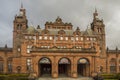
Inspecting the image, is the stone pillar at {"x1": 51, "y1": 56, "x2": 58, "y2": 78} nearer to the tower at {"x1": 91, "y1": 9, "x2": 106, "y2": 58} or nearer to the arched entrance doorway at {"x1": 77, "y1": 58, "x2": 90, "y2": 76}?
the arched entrance doorway at {"x1": 77, "y1": 58, "x2": 90, "y2": 76}

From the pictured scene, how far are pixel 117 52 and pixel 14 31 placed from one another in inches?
1468

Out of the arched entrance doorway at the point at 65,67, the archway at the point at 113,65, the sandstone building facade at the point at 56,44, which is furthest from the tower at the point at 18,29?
the archway at the point at 113,65

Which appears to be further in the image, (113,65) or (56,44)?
(113,65)

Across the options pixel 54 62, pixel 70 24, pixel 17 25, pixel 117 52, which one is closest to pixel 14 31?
pixel 17 25

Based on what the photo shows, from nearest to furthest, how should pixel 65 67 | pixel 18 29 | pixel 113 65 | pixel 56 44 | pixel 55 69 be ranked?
pixel 55 69, pixel 65 67, pixel 56 44, pixel 18 29, pixel 113 65

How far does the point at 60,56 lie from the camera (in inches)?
2709

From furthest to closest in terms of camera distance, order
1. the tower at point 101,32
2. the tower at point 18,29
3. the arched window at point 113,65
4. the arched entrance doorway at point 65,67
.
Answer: the arched window at point 113,65, the tower at point 101,32, the tower at point 18,29, the arched entrance doorway at point 65,67

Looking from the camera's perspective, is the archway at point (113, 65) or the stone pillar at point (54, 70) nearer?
the stone pillar at point (54, 70)

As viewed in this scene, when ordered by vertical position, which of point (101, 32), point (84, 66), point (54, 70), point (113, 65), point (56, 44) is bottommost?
point (113, 65)

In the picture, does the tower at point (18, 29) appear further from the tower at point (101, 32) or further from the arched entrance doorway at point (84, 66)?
the arched entrance doorway at point (84, 66)

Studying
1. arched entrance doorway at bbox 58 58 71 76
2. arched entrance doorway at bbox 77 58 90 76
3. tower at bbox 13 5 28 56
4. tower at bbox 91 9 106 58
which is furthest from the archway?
tower at bbox 13 5 28 56

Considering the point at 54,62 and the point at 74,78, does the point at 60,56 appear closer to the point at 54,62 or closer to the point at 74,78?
the point at 54,62

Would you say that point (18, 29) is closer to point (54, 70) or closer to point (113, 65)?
point (54, 70)

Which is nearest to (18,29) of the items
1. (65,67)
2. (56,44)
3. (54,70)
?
(56,44)
